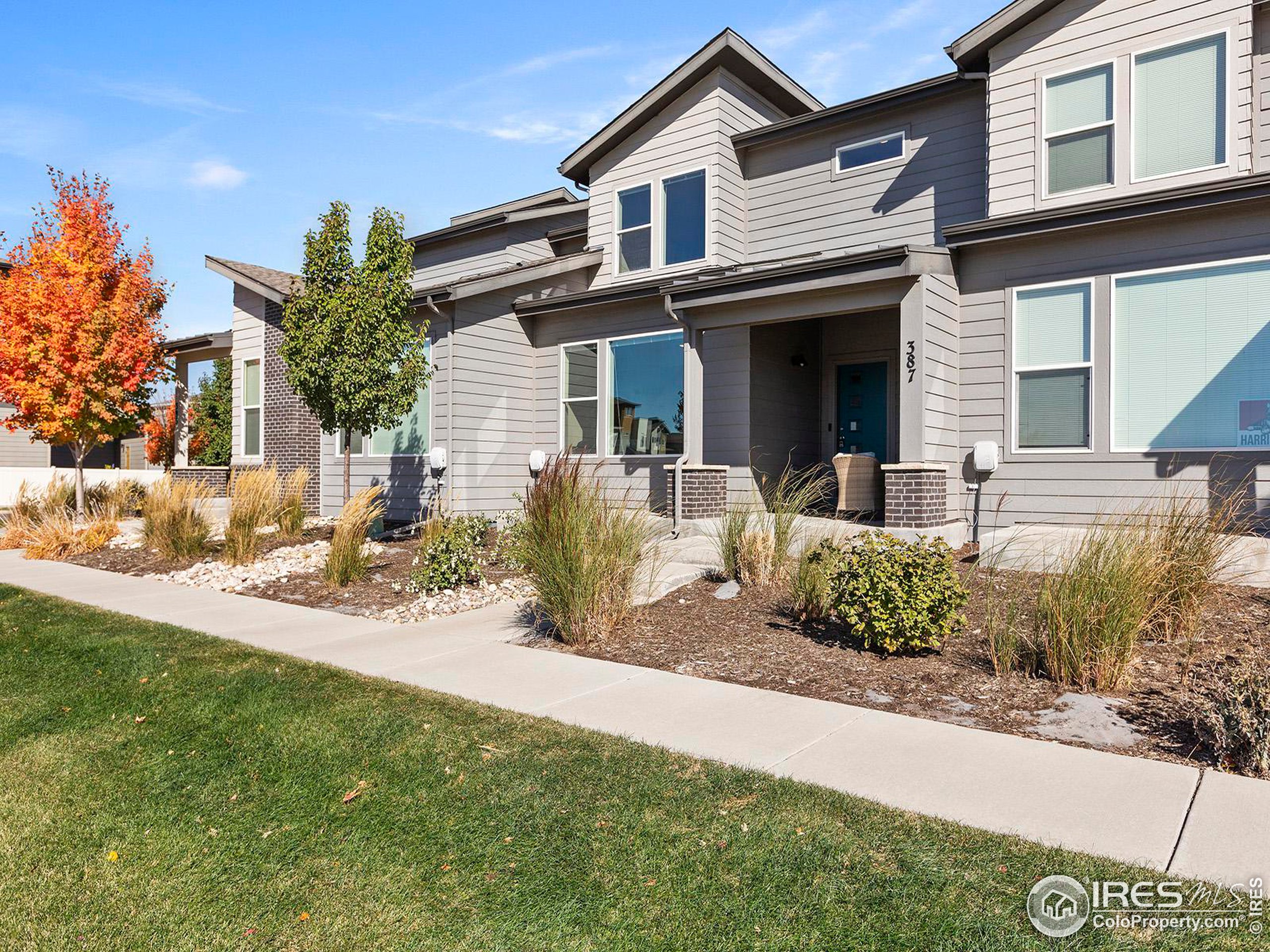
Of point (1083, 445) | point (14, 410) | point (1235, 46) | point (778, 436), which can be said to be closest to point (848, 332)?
point (778, 436)

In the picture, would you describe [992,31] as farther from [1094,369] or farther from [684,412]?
[684,412]

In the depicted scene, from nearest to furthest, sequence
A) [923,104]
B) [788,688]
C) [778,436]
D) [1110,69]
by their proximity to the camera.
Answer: [788,688] → [1110,69] → [923,104] → [778,436]

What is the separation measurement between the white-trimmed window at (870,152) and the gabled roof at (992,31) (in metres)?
1.32

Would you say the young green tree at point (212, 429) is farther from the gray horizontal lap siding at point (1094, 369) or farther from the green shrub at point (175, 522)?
the gray horizontal lap siding at point (1094, 369)

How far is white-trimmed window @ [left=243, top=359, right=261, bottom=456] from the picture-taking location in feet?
57.2

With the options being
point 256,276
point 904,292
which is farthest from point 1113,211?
point 256,276

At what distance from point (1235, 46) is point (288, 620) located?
11.1 m

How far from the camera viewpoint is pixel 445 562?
8055 millimetres

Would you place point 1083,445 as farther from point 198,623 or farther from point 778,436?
point 198,623

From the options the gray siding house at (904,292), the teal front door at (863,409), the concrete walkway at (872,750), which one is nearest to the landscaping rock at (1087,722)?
the concrete walkway at (872,750)

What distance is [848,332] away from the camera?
12.5 meters

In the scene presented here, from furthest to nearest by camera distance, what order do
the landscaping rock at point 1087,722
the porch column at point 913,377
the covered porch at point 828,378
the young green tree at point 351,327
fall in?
the young green tree at point 351,327 → the covered porch at point 828,378 → the porch column at point 913,377 → the landscaping rock at point 1087,722

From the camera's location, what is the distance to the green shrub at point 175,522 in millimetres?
10344

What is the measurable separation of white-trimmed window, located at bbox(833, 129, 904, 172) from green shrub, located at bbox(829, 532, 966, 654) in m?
7.86
